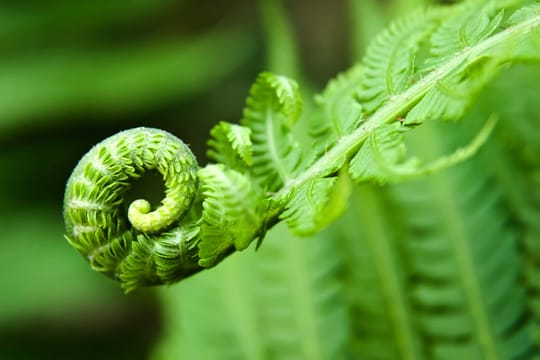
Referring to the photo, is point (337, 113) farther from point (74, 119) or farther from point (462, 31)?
point (74, 119)

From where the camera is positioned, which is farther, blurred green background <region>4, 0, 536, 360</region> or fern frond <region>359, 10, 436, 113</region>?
blurred green background <region>4, 0, 536, 360</region>

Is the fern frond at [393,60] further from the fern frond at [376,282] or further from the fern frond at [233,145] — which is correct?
the fern frond at [376,282]

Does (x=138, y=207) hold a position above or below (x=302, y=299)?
above

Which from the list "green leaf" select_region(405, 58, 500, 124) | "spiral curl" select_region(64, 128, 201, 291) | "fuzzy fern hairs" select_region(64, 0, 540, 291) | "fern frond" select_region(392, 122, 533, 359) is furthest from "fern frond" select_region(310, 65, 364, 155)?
"fern frond" select_region(392, 122, 533, 359)

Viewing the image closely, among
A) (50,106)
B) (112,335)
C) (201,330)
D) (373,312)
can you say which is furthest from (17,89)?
(373,312)

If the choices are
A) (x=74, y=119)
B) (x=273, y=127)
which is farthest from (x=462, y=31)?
(x=74, y=119)

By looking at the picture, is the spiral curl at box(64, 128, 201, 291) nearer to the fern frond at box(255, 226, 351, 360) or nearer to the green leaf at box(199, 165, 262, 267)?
the green leaf at box(199, 165, 262, 267)
